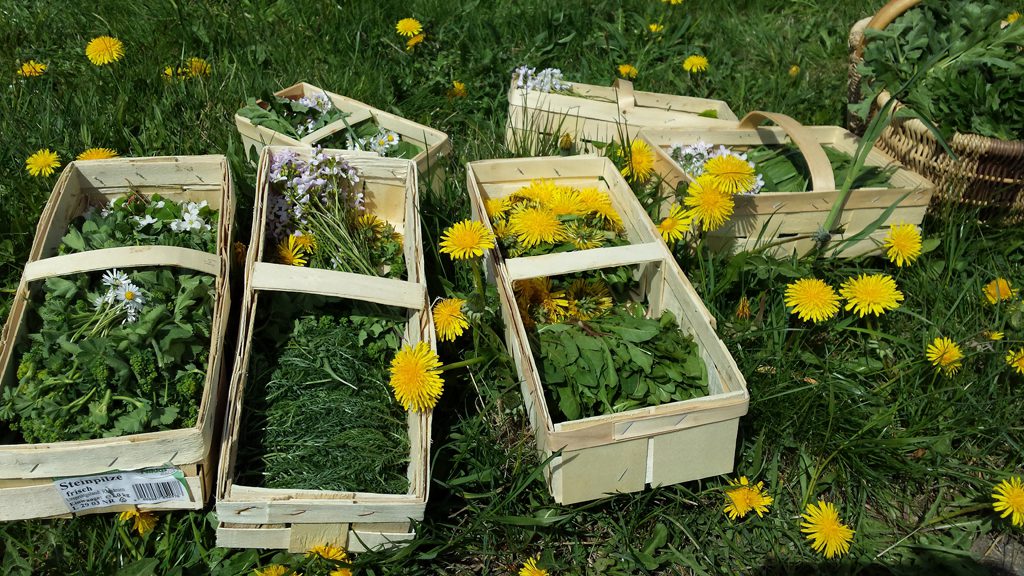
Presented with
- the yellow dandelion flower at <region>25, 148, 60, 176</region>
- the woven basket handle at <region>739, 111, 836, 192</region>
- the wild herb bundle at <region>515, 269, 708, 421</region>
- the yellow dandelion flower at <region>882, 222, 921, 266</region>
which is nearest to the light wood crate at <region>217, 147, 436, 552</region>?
the wild herb bundle at <region>515, 269, 708, 421</region>

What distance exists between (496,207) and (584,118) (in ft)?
2.70

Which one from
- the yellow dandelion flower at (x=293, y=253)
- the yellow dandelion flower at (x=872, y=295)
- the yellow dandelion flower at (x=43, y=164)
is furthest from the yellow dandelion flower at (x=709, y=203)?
the yellow dandelion flower at (x=43, y=164)

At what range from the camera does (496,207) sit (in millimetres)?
2633

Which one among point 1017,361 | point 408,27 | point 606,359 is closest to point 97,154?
point 408,27

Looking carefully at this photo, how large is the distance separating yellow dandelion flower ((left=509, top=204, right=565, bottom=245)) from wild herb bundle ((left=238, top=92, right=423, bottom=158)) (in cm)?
76

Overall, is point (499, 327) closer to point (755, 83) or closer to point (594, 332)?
point (594, 332)

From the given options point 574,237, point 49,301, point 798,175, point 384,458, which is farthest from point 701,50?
point 49,301

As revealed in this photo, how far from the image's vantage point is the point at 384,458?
2.04 meters

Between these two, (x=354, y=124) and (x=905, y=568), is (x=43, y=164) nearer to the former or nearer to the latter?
(x=354, y=124)

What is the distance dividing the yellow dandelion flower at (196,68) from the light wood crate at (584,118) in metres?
1.46

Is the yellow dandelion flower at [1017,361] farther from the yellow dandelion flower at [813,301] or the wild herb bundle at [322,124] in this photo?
the wild herb bundle at [322,124]

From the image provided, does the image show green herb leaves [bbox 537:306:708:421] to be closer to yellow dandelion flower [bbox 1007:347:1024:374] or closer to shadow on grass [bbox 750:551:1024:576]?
shadow on grass [bbox 750:551:1024:576]

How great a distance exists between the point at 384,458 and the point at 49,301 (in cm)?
105

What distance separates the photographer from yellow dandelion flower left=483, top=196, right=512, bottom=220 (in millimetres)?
2615
